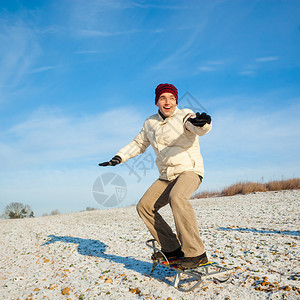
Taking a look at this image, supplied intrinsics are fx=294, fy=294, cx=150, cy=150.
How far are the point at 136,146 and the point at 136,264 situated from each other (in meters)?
2.06

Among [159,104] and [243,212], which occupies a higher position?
[159,104]

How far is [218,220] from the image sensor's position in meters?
8.88

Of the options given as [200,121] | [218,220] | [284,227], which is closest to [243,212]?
[218,220]

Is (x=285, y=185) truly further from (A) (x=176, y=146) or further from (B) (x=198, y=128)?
(B) (x=198, y=128)

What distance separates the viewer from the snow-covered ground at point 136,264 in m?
3.59

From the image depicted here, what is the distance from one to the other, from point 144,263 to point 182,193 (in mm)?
2083

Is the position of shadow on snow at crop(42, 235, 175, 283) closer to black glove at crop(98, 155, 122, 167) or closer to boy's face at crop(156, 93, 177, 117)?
black glove at crop(98, 155, 122, 167)

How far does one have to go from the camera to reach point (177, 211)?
356cm

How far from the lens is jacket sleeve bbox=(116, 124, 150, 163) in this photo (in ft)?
14.5

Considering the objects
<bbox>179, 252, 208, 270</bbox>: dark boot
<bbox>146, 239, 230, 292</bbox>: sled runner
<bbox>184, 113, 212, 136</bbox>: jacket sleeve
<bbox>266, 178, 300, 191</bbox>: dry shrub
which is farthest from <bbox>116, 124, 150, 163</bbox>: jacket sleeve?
<bbox>266, 178, 300, 191</bbox>: dry shrub

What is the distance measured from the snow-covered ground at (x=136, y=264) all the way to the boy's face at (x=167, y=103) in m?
2.29

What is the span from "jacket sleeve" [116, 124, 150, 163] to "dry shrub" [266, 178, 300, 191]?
14.7 metres

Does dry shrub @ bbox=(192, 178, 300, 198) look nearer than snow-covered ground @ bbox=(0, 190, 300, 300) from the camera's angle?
No

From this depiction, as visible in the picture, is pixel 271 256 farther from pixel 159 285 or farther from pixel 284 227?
pixel 284 227
